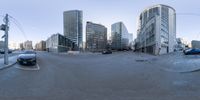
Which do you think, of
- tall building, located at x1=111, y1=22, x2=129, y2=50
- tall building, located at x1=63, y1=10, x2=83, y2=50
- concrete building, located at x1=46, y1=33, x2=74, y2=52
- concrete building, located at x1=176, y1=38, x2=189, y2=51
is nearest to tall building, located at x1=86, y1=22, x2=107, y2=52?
tall building, located at x1=63, y1=10, x2=83, y2=50

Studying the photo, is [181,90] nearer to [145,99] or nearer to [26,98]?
[145,99]

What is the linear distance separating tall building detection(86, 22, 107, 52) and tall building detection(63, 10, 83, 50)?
5.12 m

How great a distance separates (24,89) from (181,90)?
6.53 metres

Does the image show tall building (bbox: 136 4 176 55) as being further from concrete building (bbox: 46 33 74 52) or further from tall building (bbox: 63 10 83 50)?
tall building (bbox: 63 10 83 50)

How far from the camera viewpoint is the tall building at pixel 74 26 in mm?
123125

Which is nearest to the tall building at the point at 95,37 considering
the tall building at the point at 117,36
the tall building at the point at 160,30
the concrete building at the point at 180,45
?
the tall building at the point at 117,36

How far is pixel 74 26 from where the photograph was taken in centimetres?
12194

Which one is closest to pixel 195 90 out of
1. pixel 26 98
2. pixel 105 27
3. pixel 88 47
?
pixel 26 98

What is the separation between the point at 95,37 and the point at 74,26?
13.8 metres

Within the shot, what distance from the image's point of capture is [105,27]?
147125 mm

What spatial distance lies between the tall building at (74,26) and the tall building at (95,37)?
5123 millimetres

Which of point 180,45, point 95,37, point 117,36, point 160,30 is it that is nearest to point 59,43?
point 95,37

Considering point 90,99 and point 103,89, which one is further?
point 103,89

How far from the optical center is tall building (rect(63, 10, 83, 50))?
12312cm
